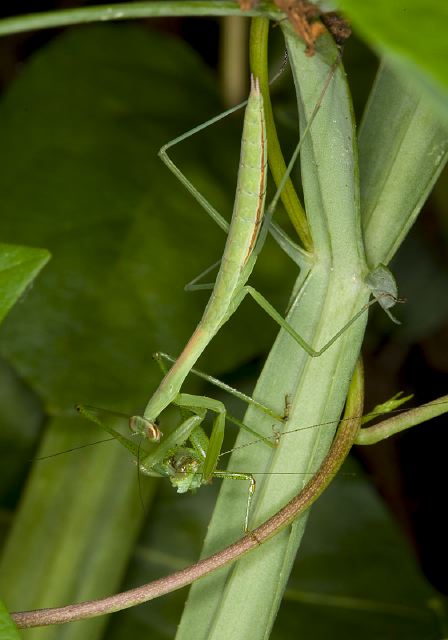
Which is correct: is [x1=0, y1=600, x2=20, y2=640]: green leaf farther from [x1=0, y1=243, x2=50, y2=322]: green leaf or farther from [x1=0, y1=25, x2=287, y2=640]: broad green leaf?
[x1=0, y1=25, x2=287, y2=640]: broad green leaf

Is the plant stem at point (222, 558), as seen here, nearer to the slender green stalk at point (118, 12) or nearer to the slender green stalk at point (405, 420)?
the slender green stalk at point (405, 420)

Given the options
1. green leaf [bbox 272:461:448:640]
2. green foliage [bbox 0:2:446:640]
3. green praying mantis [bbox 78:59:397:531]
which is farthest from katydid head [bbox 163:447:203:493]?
green leaf [bbox 272:461:448:640]

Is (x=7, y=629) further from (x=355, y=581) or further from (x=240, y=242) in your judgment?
(x=355, y=581)

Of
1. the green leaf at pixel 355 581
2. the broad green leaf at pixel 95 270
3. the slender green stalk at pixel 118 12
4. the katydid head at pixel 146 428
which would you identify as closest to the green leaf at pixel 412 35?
the slender green stalk at pixel 118 12

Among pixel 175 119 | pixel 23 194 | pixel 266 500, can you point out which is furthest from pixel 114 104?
pixel 266 500

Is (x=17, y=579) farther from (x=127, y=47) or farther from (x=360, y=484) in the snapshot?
(x=127, y=47)

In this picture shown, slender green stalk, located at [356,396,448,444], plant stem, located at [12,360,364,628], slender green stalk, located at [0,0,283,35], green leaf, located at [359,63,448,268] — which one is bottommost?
plant stem, located at [12,360,364,628]
